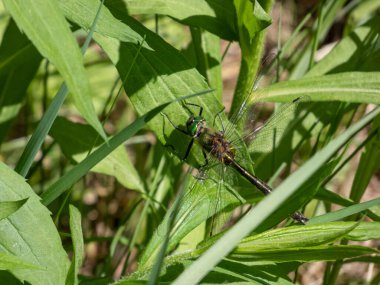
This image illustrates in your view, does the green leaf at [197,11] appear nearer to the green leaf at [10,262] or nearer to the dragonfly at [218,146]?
the dragonfly at [218,146]

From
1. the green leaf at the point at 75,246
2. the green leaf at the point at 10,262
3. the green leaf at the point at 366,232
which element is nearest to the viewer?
the green leaf at the point at 10,262

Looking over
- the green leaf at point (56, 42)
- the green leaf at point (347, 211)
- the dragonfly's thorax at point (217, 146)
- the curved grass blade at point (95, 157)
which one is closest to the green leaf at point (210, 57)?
the dragonfly's thorax at point (217, 146)

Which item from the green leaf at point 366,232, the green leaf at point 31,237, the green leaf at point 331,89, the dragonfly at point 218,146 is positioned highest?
the green leaf at point 331,89

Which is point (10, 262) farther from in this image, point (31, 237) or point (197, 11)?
point (197, 11)

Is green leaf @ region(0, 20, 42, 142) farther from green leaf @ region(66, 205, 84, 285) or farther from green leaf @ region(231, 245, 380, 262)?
green leaf @ region(231, 245, 380, 262)

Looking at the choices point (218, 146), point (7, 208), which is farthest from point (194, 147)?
point (7, 208)

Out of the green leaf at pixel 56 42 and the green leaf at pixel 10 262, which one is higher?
the green leaf at pixel 56 42
